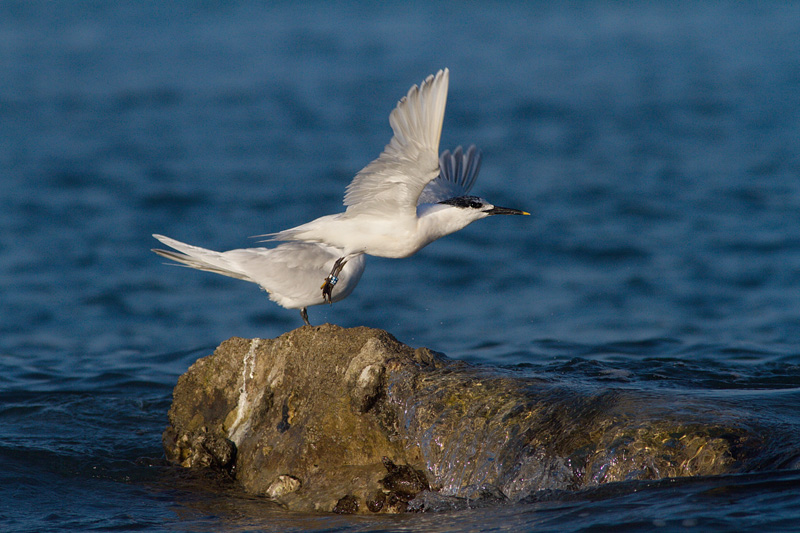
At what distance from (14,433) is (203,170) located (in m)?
8.73

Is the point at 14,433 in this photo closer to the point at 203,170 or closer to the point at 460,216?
the point at 460,216

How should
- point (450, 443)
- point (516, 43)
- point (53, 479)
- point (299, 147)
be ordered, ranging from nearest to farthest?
point (450, 443) < point (53, 479) < point (299, 147) < point (516, 43)

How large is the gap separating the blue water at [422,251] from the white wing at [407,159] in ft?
5.18

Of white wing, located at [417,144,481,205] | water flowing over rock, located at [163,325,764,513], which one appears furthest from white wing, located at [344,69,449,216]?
white wing, located at [417,144,481,205]

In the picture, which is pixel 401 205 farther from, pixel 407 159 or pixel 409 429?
pixel 409 429

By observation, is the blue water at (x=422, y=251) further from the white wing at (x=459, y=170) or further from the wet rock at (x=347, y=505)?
the white wing at (x=459, y=170)

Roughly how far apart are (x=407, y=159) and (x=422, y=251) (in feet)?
21.6

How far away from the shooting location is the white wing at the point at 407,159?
5.20 metres

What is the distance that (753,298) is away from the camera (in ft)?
32.7

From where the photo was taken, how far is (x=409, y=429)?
5145mm

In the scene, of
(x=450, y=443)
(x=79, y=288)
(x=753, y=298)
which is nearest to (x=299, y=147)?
(x=79, y=288)

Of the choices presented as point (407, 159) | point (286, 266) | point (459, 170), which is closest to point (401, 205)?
point (407, 159)

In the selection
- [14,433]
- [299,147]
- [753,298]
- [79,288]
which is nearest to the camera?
[14,433]

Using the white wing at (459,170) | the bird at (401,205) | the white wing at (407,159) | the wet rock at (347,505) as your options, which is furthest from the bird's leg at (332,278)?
the wet rock at (347,505)
